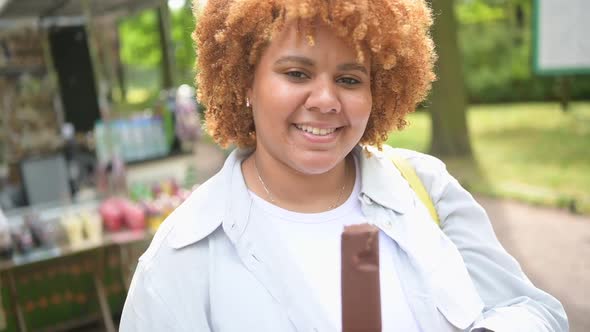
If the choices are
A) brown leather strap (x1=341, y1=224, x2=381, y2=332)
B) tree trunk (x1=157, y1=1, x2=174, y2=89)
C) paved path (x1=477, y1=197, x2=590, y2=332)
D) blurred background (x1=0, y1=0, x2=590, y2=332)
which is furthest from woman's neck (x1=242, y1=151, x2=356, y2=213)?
tree trunk (x1=157, y1=1, x2=174, y2=89)

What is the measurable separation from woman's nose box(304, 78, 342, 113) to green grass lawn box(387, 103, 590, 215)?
390 cm

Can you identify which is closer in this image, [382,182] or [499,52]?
[382,182]

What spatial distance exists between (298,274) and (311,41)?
568 millimetres

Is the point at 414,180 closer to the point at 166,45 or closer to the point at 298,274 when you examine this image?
the point at 298,274

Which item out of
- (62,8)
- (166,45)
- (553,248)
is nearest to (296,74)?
(62,8)

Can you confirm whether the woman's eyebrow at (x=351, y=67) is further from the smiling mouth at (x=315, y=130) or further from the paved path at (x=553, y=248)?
the paved path at (x=553, y=248)

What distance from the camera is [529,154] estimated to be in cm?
1146

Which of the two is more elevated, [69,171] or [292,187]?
[292,187]

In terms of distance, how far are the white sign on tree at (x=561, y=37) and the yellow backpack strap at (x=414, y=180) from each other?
584 centimetres

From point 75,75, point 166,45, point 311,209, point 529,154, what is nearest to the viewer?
point 311,209

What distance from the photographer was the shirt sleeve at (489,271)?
1482mm

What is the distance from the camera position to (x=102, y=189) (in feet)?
16.5

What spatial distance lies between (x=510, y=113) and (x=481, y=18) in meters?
4.71

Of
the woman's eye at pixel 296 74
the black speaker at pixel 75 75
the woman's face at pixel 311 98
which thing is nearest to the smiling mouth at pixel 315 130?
the woman's face at pixel 311 98
